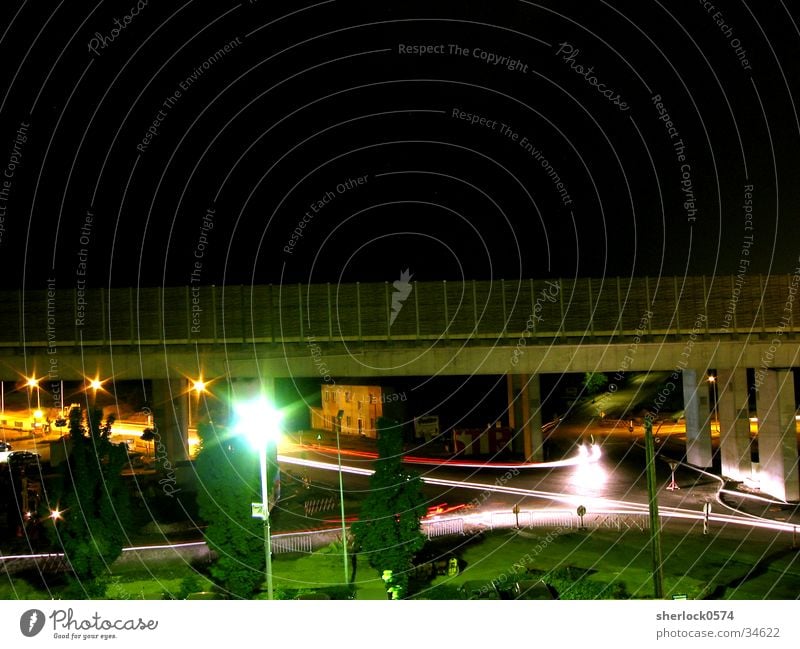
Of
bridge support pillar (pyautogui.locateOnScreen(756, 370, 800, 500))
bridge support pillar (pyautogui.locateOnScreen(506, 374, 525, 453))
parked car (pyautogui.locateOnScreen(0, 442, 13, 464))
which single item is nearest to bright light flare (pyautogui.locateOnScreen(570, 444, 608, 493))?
bridge support pillar (pyautogui.locateOnScreen(506, 374, 525, 453))

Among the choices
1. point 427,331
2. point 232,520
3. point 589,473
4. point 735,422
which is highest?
point 427,331

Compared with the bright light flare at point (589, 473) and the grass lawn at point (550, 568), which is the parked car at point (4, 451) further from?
the bright light flare at point (589, 473)

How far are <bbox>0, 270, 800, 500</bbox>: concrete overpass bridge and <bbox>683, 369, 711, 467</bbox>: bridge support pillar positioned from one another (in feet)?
18.0

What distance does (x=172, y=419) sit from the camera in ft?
98.6

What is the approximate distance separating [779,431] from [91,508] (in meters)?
22.7

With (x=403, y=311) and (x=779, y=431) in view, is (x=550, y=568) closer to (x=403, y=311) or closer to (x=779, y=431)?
(x=403, y=311)

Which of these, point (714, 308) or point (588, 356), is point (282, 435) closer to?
point (588, 356)

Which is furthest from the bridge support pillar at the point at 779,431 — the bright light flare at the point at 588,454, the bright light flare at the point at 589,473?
the bright light flare at the point at 588,454

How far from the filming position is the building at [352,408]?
42531mm

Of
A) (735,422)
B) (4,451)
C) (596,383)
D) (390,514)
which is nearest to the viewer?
(390,514)

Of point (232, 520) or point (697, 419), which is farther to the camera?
point (697, 419)

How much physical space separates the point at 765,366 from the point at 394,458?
53.7 ft

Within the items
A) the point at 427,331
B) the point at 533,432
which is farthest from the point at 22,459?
the point at 533,432
